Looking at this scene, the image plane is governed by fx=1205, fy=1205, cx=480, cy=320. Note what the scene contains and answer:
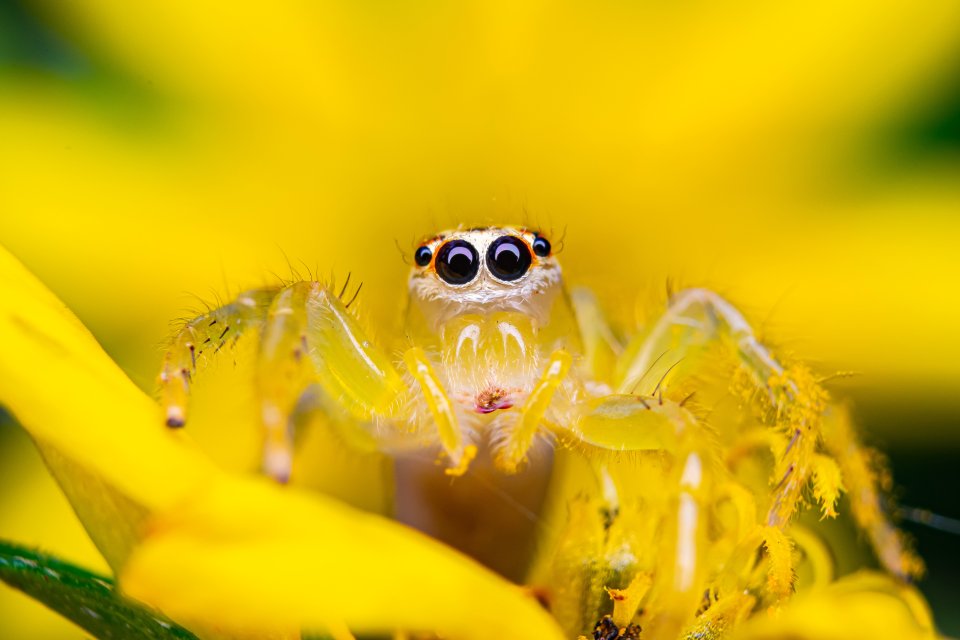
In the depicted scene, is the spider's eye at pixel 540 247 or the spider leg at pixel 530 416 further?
the spider's eye at pixel 540 247

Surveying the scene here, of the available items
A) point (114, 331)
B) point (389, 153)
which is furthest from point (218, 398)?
point (389, 153)

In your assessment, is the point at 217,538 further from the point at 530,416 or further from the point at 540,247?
the point at 540,247

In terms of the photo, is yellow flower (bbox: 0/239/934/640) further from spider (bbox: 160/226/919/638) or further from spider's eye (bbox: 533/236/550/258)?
spider's eye (bbox: 533/236/550/258)

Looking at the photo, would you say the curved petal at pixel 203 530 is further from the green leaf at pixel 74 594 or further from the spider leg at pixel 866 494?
the spider leg at pixel 866 494

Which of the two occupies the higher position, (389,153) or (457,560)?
(389,153)

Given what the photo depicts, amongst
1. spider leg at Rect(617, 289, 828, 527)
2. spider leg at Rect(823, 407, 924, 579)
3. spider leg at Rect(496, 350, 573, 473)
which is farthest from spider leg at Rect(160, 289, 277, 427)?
spider leg at Rect(823, 407, 924, 579)

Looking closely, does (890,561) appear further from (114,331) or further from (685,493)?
(114,331)

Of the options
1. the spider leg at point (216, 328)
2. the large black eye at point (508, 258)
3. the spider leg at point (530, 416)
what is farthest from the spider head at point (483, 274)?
the spider leg at point (216, 328)
